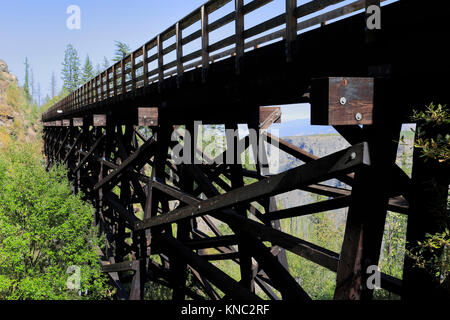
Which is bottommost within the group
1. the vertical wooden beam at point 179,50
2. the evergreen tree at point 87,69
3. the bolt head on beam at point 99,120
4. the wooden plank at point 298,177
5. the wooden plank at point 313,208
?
the wooden plank at point 313,208

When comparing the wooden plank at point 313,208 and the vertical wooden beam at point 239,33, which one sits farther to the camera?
the wooden plank at point 313,208

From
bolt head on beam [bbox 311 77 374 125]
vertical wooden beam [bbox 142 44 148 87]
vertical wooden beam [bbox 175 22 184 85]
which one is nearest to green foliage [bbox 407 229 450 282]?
→ bolt head on beam [bbox 311 77 374 125]

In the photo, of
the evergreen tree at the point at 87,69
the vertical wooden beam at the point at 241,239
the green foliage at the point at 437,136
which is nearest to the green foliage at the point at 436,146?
the green foliage at the point at 437,136

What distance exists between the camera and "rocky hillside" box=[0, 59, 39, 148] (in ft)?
147

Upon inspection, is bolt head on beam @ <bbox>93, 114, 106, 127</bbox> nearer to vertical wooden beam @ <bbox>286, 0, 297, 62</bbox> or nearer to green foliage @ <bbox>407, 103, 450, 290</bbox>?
vertical wooden beam @ <bbox>286, 0, 297, 62</bbox>

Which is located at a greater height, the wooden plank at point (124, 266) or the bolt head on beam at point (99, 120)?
the bolt head on beam at point (99, 120)

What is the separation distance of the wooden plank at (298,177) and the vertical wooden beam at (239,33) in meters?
1.56

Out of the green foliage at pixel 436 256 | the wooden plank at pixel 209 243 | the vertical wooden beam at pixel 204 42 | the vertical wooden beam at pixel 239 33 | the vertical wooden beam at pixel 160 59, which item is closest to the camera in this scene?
the green foliage at pixel 436 256

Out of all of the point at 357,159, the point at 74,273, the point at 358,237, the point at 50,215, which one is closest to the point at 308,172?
the point at 357,159

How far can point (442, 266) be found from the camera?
8.80 feet

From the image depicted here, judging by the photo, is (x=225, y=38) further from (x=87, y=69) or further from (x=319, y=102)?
(x=87, y=69)

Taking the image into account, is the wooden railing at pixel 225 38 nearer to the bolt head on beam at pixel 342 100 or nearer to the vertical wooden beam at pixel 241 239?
the bolt head on beam at pixel 342 100

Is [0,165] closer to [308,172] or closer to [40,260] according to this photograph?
[40,260]

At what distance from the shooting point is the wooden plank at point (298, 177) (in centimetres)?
279
